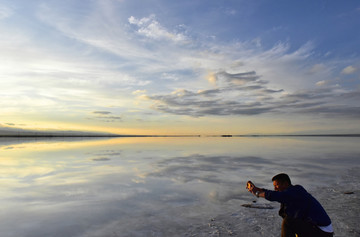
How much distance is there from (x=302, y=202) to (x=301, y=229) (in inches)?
17.7

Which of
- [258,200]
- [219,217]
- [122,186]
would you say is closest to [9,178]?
[122,186]

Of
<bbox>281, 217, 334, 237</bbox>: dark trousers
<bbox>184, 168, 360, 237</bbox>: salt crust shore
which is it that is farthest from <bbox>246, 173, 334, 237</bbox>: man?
<bbox>184, 168, 360, 237</bbox>: salt crust shore

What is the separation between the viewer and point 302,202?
3.55 m

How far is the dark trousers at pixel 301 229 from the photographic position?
3.55 m

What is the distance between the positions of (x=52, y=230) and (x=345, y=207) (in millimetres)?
8452

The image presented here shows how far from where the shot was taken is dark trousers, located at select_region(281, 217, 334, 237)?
3.55m

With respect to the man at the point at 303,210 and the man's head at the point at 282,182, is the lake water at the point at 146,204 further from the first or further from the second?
the man's head at the point at 282,182

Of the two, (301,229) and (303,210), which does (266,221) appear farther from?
(303,210)

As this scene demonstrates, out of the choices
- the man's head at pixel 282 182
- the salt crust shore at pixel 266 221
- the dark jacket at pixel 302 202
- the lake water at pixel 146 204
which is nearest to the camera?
the dark jacket at pixel 302 202

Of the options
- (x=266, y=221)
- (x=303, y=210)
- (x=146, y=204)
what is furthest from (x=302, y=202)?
(x=146, y=204)

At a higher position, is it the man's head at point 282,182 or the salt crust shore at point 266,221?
the man's head at point 282,182

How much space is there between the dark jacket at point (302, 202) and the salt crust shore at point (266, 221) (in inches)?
84.5

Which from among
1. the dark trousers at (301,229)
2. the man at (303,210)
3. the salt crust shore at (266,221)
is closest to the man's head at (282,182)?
the man at (303,210)

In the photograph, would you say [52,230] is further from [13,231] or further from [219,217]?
[219,217]
